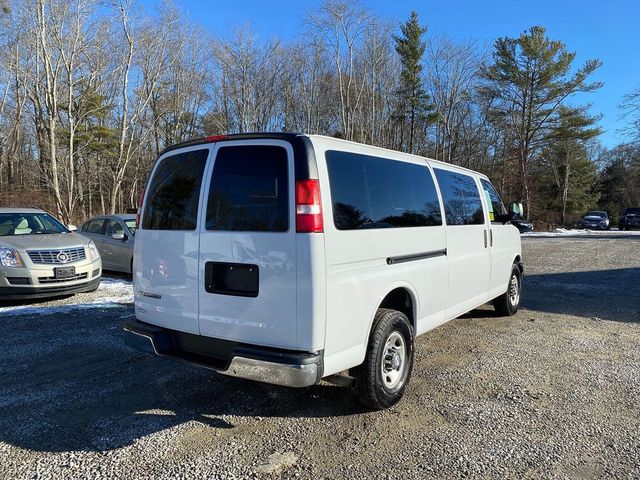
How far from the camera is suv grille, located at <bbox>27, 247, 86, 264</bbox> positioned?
7703 mm

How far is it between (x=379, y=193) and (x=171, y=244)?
1.74 meters

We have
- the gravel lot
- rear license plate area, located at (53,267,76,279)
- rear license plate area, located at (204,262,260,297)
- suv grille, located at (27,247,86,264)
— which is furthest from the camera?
rear license plate area, located at (53,267,76,279)

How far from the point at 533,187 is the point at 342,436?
5242 centimetres

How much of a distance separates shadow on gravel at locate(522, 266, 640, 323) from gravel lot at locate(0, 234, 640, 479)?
1.66m

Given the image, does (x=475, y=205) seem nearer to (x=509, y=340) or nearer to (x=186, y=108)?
(x=509, y=340)

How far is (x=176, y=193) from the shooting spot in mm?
3770

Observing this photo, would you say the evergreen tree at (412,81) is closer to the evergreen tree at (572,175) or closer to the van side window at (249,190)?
the evergreen tree at (572,175)

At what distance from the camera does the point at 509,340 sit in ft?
19.1

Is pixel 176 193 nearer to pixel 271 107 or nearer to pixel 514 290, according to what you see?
pixel 514 290

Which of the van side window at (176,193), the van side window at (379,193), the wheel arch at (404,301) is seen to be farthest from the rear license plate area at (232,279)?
the wheel arch at (404,301)

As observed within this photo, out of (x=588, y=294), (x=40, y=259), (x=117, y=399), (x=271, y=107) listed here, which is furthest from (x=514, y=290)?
(x=271, y=107)

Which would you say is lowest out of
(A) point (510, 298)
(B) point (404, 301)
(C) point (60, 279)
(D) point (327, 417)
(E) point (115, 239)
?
(D) point (327, 417)

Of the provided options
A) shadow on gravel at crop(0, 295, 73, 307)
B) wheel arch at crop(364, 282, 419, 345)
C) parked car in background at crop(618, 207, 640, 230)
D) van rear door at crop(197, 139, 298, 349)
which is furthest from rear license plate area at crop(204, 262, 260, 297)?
parked car in background at crop(618, 207, 640, 230)

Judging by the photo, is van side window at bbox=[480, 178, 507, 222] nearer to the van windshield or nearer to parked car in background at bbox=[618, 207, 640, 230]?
the van windshield
